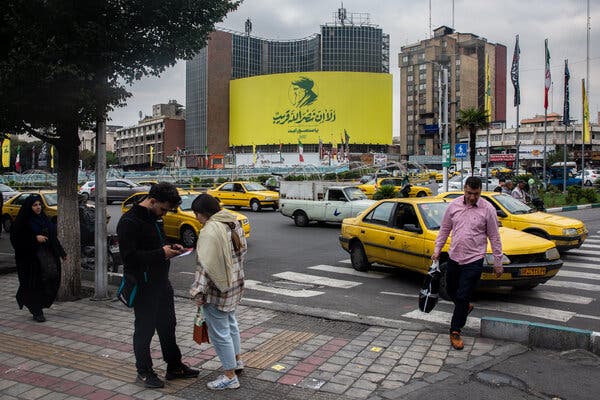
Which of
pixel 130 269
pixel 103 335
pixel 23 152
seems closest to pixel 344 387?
pixel 130 269

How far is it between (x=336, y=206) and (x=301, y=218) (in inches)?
64.4

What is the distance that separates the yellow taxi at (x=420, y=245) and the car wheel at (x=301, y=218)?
860 cm

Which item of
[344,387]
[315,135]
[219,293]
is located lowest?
[344,387]

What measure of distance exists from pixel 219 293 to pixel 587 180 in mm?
51506

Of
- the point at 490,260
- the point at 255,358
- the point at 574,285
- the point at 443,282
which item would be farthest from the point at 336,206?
the point at 255,358

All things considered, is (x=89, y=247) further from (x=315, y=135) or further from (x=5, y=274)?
(x=315, y=135)

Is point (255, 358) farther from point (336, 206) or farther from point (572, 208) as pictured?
point (572, 208)

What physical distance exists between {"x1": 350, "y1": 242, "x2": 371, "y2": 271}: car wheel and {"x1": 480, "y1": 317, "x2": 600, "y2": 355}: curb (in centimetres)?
448

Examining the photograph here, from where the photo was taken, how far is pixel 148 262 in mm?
4578

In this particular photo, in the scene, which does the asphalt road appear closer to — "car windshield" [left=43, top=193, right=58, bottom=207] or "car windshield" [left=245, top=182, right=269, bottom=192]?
"car windshield" [left=43, top=193, right=58, bottom=207]

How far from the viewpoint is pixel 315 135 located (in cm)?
12012

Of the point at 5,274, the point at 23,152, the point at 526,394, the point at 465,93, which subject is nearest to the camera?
the point at 526,394

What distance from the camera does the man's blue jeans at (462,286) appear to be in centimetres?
559

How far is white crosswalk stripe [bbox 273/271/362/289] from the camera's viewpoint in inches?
374
